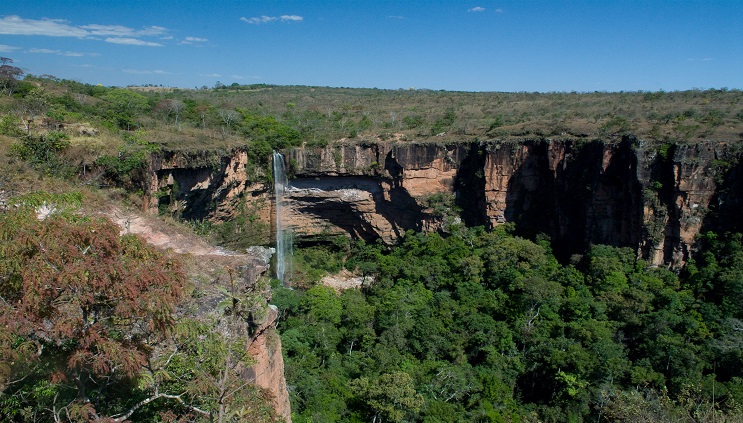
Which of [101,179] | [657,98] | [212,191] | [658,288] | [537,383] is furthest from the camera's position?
[657,98]

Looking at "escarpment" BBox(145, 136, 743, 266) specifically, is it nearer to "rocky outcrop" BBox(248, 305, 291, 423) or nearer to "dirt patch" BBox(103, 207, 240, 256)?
"dirt patch" BBox(103, 207, 240, 256)

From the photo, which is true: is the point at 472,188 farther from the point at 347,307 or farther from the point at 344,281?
the point at 347,307

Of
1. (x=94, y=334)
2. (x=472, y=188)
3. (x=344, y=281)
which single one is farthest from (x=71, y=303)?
(x=472, y=188)

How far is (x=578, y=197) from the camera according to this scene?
2441 cm

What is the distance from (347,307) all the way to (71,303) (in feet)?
51.9

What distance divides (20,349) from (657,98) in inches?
1582

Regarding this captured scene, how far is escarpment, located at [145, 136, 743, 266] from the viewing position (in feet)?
67.3

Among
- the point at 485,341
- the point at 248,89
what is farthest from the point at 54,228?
the point at 248,89

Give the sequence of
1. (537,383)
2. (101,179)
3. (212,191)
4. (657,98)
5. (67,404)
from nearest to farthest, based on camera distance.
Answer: (67,404) < (101,179) < (537,383) < (212,191) < (657,98)

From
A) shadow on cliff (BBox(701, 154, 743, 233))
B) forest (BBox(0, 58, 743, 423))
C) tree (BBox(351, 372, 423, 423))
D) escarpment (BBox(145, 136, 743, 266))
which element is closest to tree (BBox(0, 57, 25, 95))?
forest (BBox(0, 58, 743, 423))

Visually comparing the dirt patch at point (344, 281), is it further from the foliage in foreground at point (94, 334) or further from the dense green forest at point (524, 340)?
the foliage in foreground at point (94, 334)

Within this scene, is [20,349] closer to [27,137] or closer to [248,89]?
[27,137]

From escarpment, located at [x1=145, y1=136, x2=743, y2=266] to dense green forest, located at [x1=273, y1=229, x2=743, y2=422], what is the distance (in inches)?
61.3

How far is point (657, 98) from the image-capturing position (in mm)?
36250
